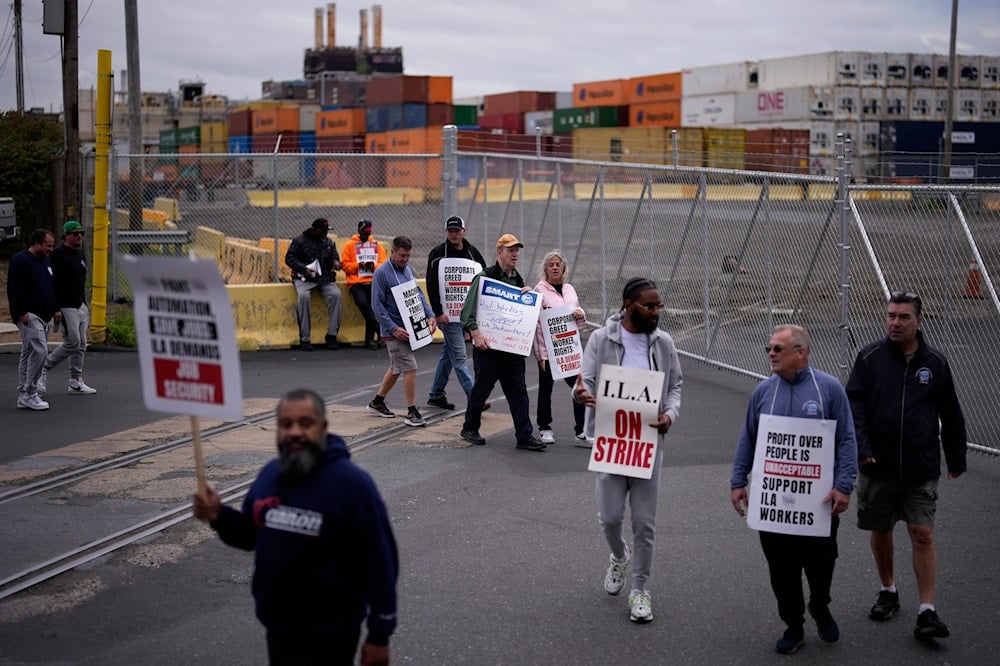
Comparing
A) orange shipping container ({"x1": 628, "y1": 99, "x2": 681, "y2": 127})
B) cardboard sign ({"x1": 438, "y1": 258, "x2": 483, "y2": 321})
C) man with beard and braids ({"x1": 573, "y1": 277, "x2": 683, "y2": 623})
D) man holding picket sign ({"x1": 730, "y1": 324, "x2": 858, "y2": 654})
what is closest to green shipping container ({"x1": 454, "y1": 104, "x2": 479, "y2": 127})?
orange shipping container ({"x1": 628, "y1": 99, "x2": 681, "y2": 127})

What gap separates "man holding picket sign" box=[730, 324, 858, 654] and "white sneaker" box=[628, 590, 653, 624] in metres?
0.72

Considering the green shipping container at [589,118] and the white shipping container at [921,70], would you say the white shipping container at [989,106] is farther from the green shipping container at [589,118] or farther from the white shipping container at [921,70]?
the green shipping container at [589,118]

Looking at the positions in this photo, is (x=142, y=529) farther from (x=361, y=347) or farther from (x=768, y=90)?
(x=768, y=90)

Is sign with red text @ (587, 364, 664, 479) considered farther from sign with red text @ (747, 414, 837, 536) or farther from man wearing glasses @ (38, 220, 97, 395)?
man wearing glasses @ (38, 220, 97, 395)

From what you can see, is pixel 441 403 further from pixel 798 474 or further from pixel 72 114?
pixel 72 114

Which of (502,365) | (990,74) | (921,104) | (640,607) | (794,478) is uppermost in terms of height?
(990,74)

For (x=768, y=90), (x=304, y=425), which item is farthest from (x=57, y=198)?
(x=768, y=90)

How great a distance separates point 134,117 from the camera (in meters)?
24.0

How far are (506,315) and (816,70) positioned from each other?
4280 cm

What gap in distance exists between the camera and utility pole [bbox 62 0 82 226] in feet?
57.5

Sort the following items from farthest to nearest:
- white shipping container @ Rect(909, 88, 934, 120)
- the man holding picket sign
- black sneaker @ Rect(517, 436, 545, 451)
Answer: white shipping container @ Rect(909, 88, 934, 120)
black sneaker @ Rect(517, 436, 545, 451)
the man holding picket sign

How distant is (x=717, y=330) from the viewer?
14.6 m

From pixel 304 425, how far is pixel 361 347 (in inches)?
511

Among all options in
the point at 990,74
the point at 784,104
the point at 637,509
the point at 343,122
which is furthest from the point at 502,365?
the point at 343,122
